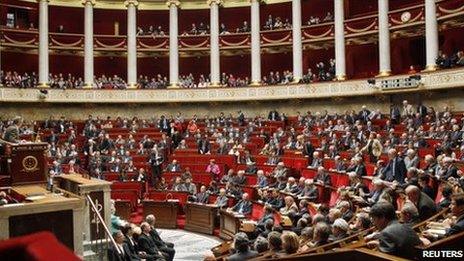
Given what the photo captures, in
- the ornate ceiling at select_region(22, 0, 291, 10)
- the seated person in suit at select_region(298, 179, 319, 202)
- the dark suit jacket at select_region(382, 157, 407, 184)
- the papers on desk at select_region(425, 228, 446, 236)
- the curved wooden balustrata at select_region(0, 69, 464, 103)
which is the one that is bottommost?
the seated person in suit at select_region(298, 179, 319, 202)

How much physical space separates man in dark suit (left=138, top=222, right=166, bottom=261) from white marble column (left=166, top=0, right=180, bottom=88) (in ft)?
53.9

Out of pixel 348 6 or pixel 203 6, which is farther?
pixel 203 6

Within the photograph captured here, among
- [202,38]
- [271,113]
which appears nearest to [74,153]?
[271,113]

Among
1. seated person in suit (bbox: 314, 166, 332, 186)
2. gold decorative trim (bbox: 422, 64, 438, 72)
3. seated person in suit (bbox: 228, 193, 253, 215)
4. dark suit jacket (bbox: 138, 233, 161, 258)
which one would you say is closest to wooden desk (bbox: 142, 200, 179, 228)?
seated person in suit (bbox: 228, 193, 253, 215)

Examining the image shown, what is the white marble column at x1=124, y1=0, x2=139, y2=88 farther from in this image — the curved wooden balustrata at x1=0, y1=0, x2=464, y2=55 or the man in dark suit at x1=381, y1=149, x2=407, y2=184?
the man in dark suit at x1=381, y1=149, x2=407, y2=184

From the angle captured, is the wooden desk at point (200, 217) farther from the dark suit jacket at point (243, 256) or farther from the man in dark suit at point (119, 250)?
the dark suit jacket at point (243, 256)

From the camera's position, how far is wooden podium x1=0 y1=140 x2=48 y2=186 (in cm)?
787

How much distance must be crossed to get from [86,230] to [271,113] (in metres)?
14.5

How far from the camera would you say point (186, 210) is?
1291 centimetres

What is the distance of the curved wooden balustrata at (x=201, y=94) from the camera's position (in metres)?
20.4

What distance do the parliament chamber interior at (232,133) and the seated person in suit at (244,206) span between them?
0.03 m

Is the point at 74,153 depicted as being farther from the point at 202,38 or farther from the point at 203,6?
the point at 203,6

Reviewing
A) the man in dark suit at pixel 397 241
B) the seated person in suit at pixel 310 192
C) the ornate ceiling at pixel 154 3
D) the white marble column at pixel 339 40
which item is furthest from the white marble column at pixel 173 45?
the man in dark suit at pixel 397 241

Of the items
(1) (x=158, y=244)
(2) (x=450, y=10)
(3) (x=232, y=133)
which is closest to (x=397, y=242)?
(1) (x=158, y=244)
